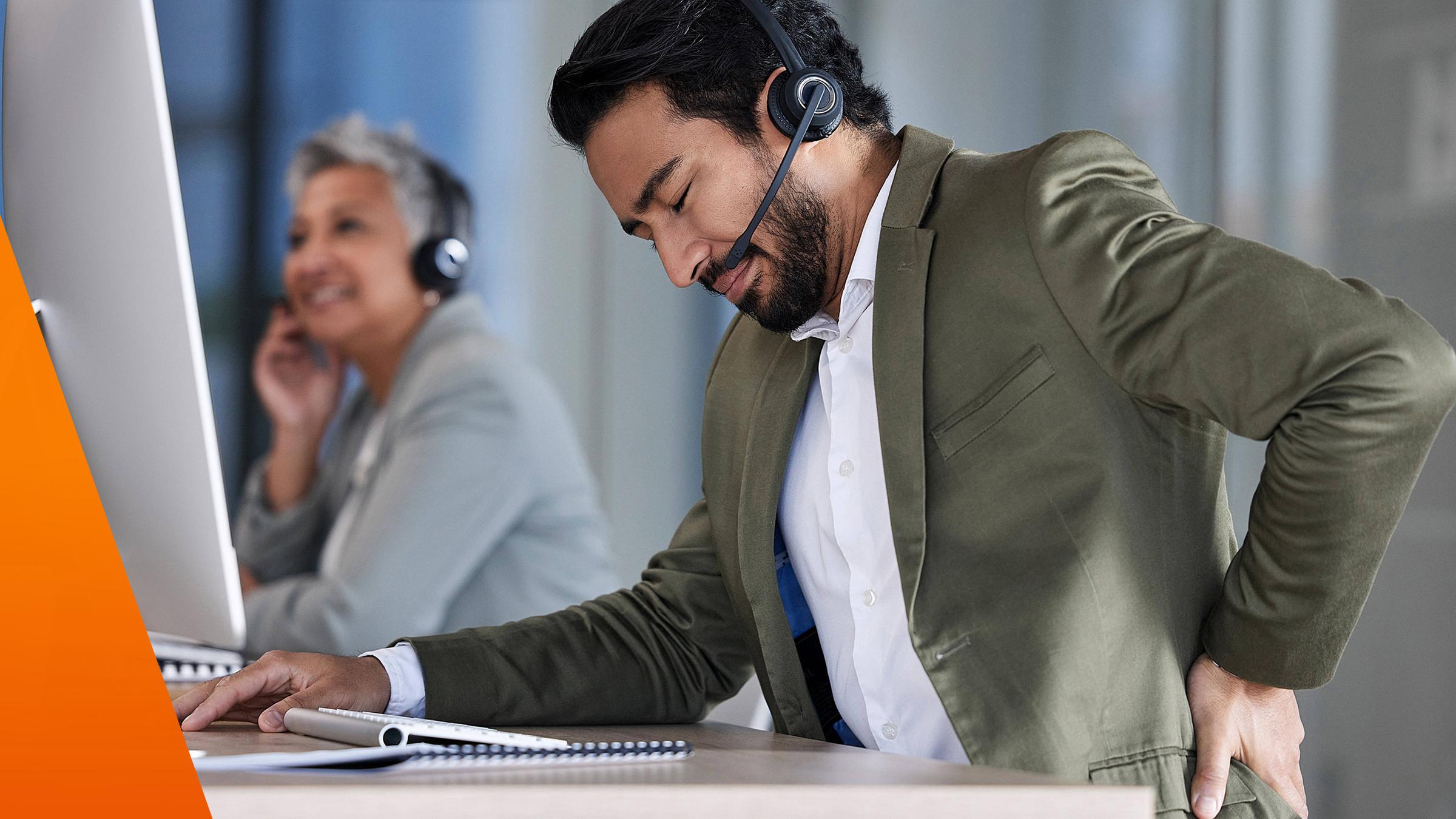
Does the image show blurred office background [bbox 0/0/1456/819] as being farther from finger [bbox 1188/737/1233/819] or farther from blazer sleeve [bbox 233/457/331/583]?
finger [bbox 1188/737/1233/819]

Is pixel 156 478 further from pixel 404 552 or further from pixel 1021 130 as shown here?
pixel 1021 130

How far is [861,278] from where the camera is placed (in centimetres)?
110

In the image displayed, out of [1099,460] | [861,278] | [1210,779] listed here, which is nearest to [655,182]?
[861,278]

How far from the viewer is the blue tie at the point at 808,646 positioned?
3.66 feet

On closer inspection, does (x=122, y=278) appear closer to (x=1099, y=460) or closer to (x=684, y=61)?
(x=684, y=61)

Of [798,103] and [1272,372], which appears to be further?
[798,103]

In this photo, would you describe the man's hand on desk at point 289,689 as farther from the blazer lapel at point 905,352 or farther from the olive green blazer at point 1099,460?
the blazer lapel at point 905,352

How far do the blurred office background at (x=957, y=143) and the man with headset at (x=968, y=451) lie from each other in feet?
4.64

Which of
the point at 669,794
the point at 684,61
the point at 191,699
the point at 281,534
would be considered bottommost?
the point at 281,534

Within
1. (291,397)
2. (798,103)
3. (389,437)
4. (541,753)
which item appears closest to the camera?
(541,753)

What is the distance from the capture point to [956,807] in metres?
0.56

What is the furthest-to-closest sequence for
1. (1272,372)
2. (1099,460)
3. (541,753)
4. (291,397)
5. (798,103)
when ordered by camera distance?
(291,397) → (798,103) → (1099,460) → (1272,372) → (541,753)

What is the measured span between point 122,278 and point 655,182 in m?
0.45

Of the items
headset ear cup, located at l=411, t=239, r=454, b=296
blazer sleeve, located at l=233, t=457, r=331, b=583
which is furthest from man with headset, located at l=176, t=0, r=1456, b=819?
blazer sleeve, located at l=233, t=457, r=331, b=583
